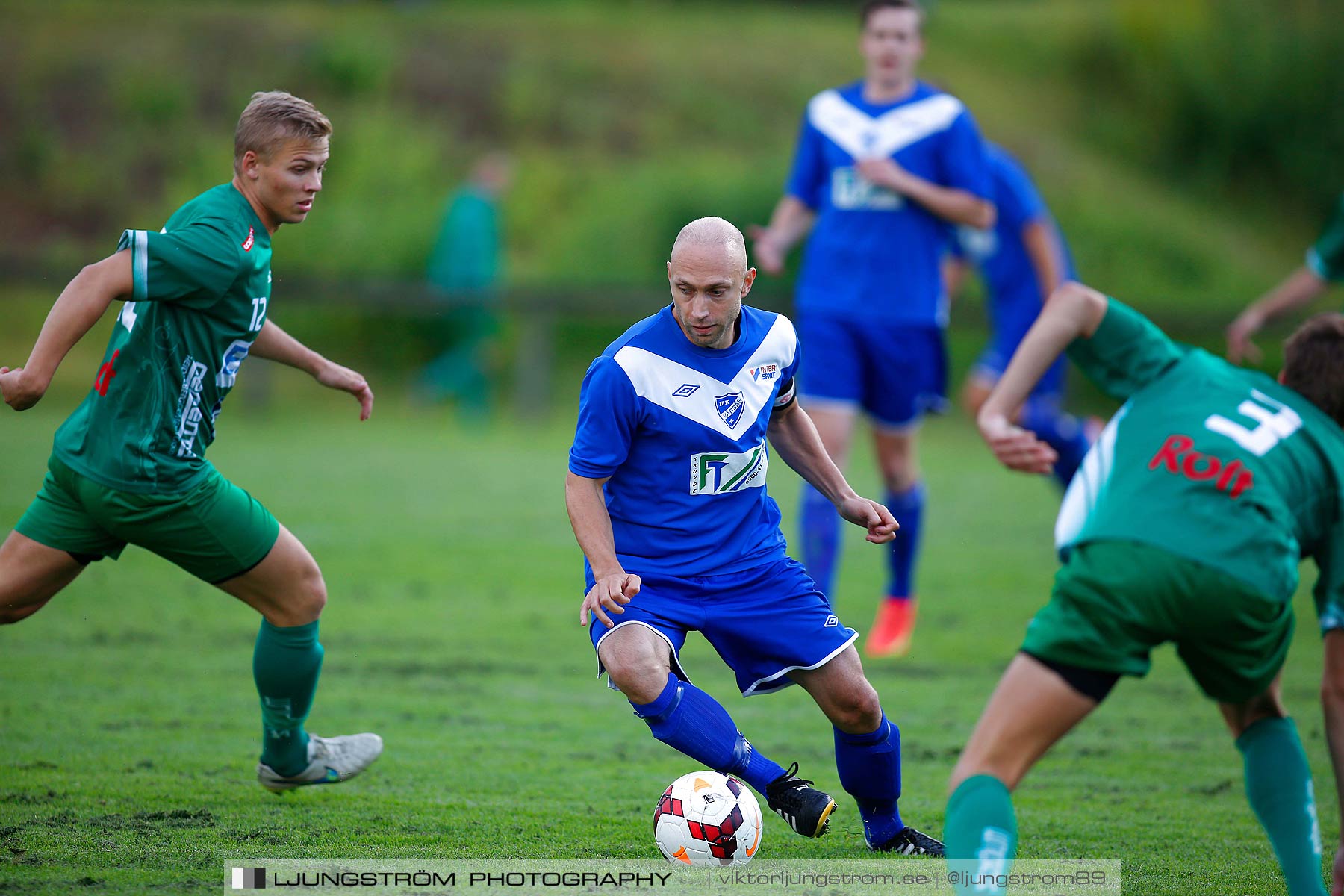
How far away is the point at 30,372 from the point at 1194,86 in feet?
82.5

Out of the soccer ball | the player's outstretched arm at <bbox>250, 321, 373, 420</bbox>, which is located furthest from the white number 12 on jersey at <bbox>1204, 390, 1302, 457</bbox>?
the player's outstretched arm at <bbox>250, 321, 373, 420</bbox>

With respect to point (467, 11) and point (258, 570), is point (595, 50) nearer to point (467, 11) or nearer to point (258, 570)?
point (467, 11)

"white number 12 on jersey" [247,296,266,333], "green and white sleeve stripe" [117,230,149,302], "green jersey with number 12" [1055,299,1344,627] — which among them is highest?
"green and white sleeve stripe" [117,230,149,302]

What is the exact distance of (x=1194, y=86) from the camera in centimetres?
2503

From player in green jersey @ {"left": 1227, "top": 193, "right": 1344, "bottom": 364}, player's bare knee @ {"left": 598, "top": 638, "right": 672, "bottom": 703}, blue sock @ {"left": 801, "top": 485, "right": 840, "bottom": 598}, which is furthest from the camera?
blue sock @ {"left": 801, "top": 485, "right": 840, "bottom": 598}

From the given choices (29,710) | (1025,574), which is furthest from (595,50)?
(29,710)

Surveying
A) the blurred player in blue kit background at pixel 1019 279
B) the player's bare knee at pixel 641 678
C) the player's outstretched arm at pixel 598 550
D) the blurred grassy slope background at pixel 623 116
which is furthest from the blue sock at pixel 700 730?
the blurred grassy slope background at pixel 623 116

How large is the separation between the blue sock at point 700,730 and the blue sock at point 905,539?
9.96 feet

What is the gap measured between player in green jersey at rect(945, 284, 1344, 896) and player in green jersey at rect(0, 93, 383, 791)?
204 cm

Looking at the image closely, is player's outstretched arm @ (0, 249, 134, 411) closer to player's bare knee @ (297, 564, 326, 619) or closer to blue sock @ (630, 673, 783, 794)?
player's bare knee @ (297, 564, 326, 619)

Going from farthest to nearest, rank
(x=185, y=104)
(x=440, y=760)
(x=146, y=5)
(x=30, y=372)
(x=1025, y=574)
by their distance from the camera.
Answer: (x=146, y=5) < (x=185, y=104) < (x=1025, y=574) < (x=440, y=760) < (x=30, y=372)

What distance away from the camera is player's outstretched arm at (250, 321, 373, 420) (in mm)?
4172

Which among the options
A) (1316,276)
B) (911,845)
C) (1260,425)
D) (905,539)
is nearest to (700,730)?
(911,845)

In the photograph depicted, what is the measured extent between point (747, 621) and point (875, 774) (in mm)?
531
